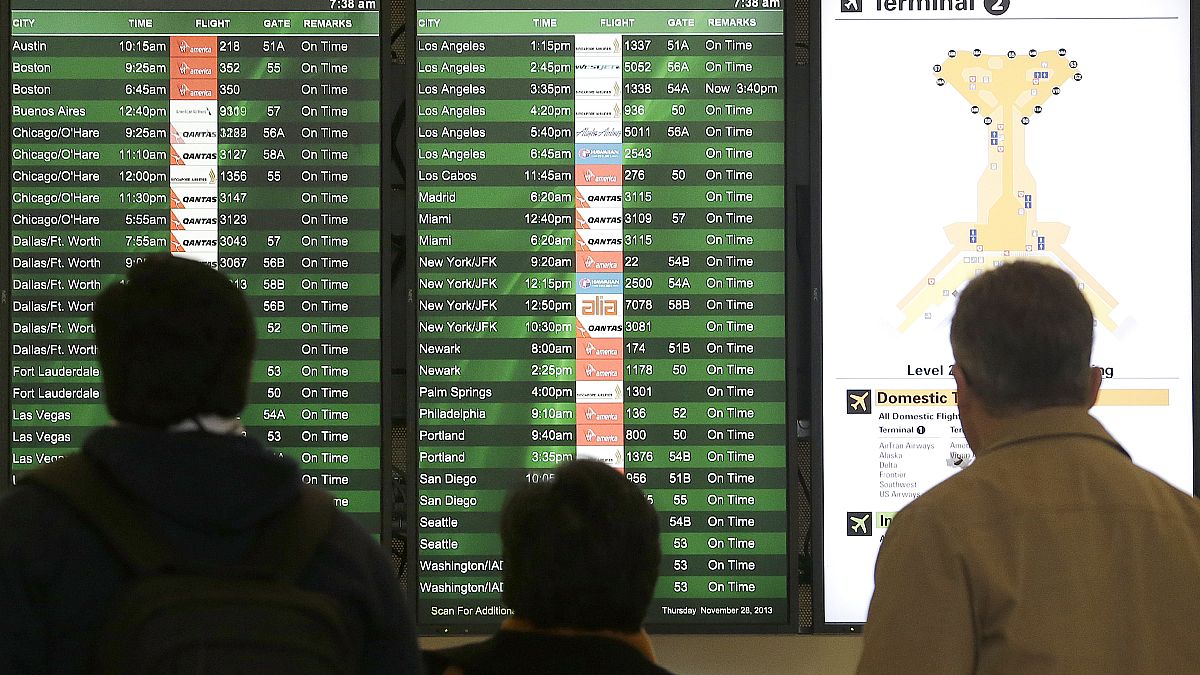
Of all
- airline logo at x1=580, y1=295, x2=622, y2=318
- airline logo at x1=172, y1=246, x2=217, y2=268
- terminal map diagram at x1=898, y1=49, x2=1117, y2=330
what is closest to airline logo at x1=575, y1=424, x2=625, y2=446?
airline logo at x1=580, y1=295, x2=622, y2=318

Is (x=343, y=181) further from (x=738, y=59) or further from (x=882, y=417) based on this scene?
(x=882, y=417)

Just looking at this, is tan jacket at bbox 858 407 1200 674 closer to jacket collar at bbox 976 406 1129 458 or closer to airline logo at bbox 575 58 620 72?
jacket collar at bbox 976 406 1129 458

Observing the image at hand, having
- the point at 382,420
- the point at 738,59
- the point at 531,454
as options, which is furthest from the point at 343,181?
the point at 738,59

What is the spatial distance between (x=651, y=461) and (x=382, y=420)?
1.98 ft

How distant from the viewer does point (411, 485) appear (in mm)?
2561

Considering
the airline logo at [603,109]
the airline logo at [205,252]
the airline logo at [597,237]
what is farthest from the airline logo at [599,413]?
the airline logo at [205,252]

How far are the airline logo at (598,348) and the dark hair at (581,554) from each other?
1.24m

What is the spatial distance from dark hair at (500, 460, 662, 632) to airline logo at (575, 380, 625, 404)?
1233mm

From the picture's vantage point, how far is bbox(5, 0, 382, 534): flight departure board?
257 cm

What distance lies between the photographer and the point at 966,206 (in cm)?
259

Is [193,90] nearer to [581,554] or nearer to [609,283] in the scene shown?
[609,283]

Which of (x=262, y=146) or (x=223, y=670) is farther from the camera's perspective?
(x=262, y=146)

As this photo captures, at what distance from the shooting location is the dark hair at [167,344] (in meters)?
1.20

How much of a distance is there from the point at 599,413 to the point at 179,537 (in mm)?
1477
